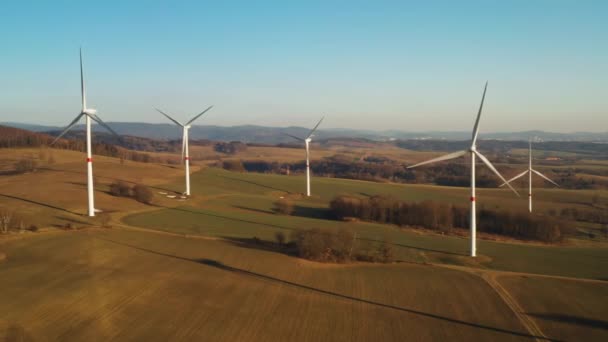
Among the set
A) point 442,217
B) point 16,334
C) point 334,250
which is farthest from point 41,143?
point 16,334

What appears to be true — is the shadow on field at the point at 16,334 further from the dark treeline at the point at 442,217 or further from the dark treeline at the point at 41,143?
the dark treeline at the point at 41,143

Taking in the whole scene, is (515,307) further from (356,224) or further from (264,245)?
(356,224)

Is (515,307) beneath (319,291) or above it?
beneath

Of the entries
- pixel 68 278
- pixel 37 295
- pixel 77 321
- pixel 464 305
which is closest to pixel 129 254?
pixel 68 278

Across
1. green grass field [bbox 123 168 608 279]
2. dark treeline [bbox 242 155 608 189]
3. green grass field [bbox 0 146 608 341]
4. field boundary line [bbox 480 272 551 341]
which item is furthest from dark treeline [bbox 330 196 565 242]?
dark treeline [bbox 242 155 608 189]

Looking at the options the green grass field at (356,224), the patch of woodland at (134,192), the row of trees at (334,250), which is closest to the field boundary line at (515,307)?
the green grass field at (356,224)

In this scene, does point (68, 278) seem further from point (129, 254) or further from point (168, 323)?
point (168, 323)
